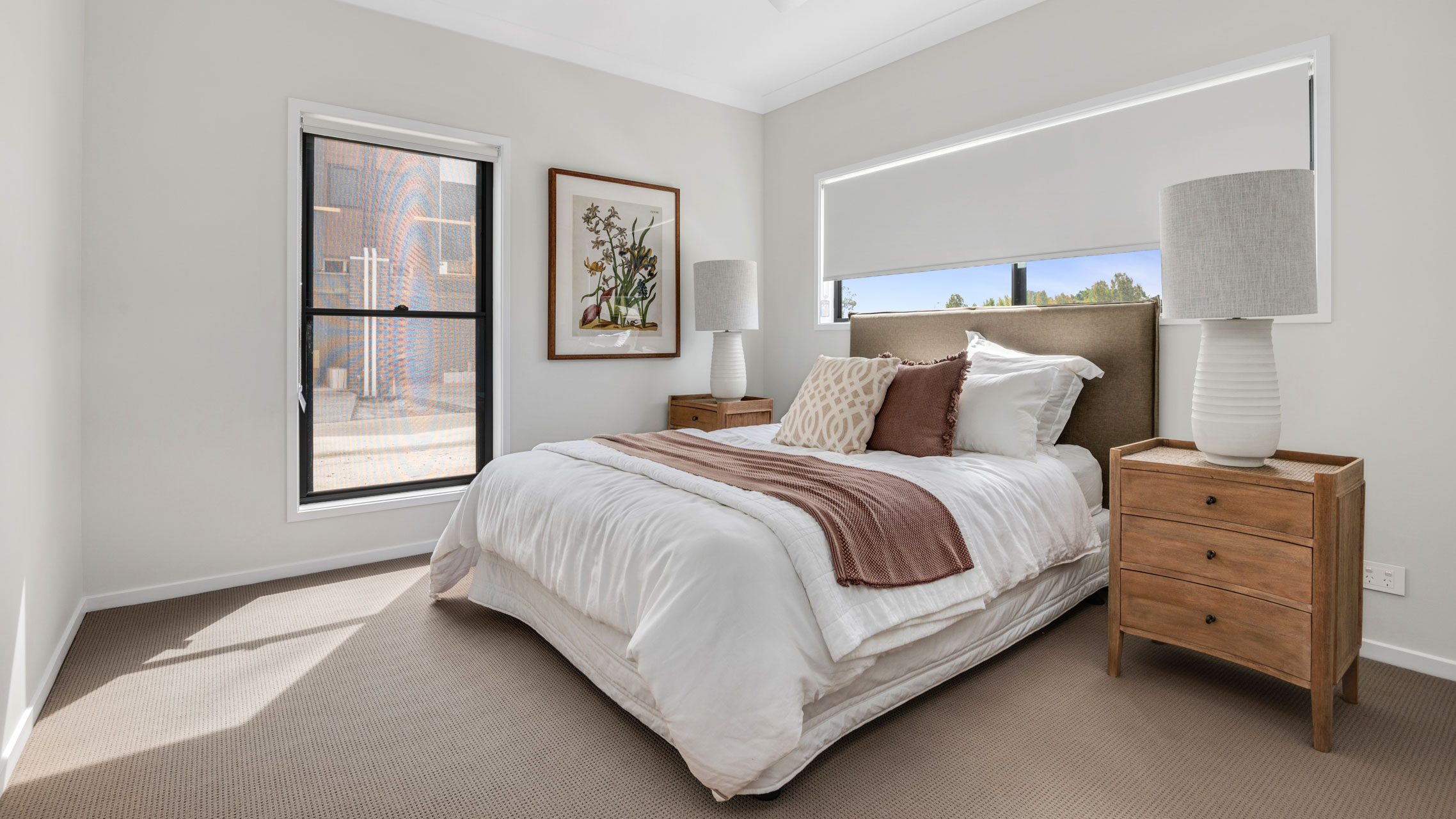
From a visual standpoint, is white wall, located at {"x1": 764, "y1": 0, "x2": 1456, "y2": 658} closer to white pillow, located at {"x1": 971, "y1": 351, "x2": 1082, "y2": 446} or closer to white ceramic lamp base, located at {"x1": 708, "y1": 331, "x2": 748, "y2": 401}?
white pillow, located at {"x1": 971, "y1": 351, "x2": 1082, "y2": 446}

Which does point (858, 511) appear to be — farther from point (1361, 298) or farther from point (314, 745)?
point (1361, 298)

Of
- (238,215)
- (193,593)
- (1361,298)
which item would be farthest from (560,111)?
(1361,298)

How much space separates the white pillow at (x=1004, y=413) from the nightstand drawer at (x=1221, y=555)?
53 cm

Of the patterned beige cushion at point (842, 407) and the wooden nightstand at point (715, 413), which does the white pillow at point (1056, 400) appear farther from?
the wooden nightstand at point (715, 413)

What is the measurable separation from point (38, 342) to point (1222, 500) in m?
3.50

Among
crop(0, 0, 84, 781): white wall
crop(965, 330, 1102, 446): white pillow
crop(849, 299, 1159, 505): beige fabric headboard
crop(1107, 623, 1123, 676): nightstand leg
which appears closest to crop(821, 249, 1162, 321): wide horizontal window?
crop(849, 299, 1159, 505): beige fabric headboard

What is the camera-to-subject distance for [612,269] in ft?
13.8

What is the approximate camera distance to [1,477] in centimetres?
176

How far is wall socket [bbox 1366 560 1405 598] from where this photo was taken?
7.83ft

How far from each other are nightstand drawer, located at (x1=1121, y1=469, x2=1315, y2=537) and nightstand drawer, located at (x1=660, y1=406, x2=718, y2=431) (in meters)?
2.21

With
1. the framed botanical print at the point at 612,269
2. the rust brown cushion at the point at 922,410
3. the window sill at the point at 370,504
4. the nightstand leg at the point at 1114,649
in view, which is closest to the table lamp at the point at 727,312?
the framed botanical print at the point at 612,269

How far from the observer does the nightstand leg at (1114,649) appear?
7.47ft

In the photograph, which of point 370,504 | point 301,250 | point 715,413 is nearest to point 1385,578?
point 715,413

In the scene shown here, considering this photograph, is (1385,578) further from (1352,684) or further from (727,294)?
(727,294)
